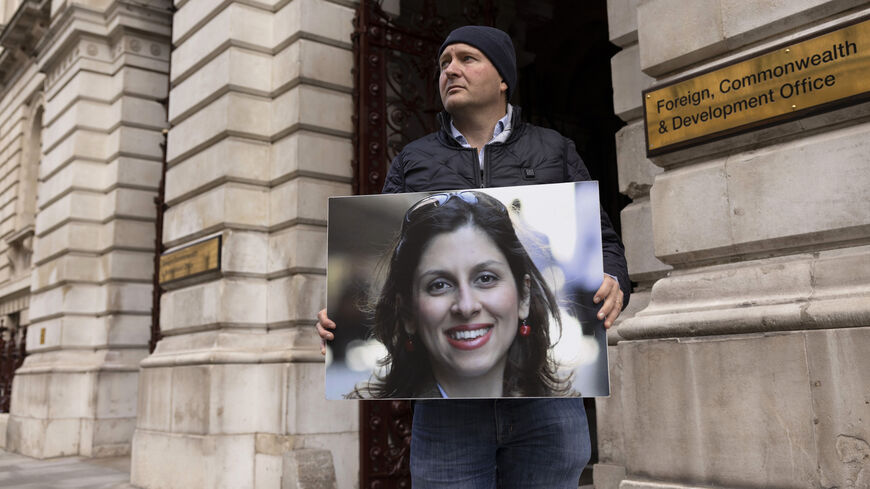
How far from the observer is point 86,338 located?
45.6 feet

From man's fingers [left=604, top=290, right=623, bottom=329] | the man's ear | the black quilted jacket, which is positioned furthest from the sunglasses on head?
man's fingers [left=604, top=290, right=623, bottom=329]

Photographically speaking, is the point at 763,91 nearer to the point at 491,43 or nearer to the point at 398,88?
the point at 491,43

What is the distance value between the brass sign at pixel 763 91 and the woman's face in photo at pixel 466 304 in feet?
8.43

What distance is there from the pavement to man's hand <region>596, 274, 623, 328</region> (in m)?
9.03

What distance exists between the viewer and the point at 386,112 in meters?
9.41

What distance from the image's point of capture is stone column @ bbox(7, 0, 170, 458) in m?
13.5

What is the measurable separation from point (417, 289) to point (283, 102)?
23.6 feet

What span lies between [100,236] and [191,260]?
578 centimetres

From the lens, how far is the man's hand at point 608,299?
2469 mm

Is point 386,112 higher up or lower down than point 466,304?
higher up

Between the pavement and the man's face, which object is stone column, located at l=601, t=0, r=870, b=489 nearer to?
the man's face

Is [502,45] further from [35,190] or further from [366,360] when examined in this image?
[35,190]

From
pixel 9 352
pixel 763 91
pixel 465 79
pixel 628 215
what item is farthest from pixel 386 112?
pixel 9 352

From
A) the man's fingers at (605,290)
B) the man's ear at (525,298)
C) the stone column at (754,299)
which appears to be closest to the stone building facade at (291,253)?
the stone column at (754,299)
